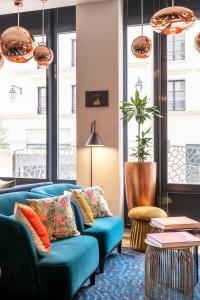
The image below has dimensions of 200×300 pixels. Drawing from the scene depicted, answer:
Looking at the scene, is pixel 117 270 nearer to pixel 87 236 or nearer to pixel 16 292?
pixel 87 236

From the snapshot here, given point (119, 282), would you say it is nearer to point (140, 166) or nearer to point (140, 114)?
point (140, 166)

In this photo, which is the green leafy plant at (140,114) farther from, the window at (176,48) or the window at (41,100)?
the window at (41,100)

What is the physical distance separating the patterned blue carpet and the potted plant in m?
0.93

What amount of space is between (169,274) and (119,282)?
0.60m

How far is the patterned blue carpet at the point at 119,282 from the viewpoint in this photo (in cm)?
298

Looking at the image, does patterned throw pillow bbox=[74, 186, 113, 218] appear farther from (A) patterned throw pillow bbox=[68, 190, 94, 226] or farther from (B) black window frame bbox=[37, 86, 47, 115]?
(B) black window frame bbox=[37, 86, 47, 115]

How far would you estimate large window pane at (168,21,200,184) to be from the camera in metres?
5.20

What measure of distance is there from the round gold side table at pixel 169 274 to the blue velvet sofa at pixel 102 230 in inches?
27.3

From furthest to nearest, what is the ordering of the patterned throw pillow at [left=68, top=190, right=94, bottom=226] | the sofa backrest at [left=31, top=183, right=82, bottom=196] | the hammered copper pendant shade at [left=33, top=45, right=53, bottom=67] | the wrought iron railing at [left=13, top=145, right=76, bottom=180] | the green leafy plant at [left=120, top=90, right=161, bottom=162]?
the wrought iron railing at [left=13, top=145, right=76, bottom=180] → the green leafy plant at [left=120, top=90, right=161, bottom=162] → the hammered copper pendant shade at [left=33, top=45, right=53, bottom=67] → the sofa backrest at [left=31, top=183, right=82, bottom=196] → the patterned throw pillow at [left=68, top=190, right=94, bottom=226]

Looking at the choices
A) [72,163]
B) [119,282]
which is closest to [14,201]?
[119,282]

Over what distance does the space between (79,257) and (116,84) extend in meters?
3.01

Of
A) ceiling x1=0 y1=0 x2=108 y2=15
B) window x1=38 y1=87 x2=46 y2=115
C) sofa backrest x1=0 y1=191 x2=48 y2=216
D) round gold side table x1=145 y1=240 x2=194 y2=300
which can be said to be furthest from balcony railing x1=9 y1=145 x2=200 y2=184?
round gold side table x1=145 y1=240 x2=194 y2=300

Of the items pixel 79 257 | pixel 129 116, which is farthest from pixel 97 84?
pixel 79 257

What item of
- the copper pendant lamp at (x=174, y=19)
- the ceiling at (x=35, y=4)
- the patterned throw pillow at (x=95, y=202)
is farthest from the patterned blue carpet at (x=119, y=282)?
the ceiling at (x=35, y=4)
